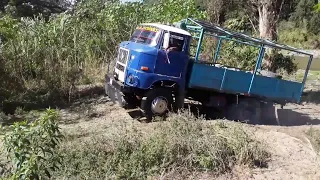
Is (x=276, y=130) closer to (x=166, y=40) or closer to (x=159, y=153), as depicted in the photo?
(x=166, y=40)

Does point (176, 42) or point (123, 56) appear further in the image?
point (123, 56)

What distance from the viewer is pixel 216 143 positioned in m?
7.24

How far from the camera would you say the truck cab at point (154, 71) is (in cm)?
953

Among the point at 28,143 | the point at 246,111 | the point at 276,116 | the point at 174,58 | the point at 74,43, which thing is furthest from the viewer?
the point at 74,43

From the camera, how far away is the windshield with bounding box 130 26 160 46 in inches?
388

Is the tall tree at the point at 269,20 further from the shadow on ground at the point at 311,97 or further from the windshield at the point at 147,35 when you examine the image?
the windshield at the point at 147,35

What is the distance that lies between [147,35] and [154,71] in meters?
1.08

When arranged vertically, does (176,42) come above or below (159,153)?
above

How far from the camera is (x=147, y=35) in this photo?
10.1 metres

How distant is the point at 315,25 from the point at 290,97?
38.3 metres

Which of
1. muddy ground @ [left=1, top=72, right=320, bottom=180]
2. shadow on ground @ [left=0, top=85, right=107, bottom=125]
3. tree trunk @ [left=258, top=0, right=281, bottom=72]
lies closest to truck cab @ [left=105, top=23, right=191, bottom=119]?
muddy ground @ [left=1, top=72, right=320, bottom=180]

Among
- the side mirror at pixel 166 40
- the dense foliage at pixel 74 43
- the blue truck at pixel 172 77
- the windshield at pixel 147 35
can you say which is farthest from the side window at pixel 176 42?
the dense foliage at pixel 74 43

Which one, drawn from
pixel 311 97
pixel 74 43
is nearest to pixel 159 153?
pixel 74 43

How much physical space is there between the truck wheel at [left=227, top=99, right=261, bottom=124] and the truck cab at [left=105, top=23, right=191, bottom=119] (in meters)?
2.05
